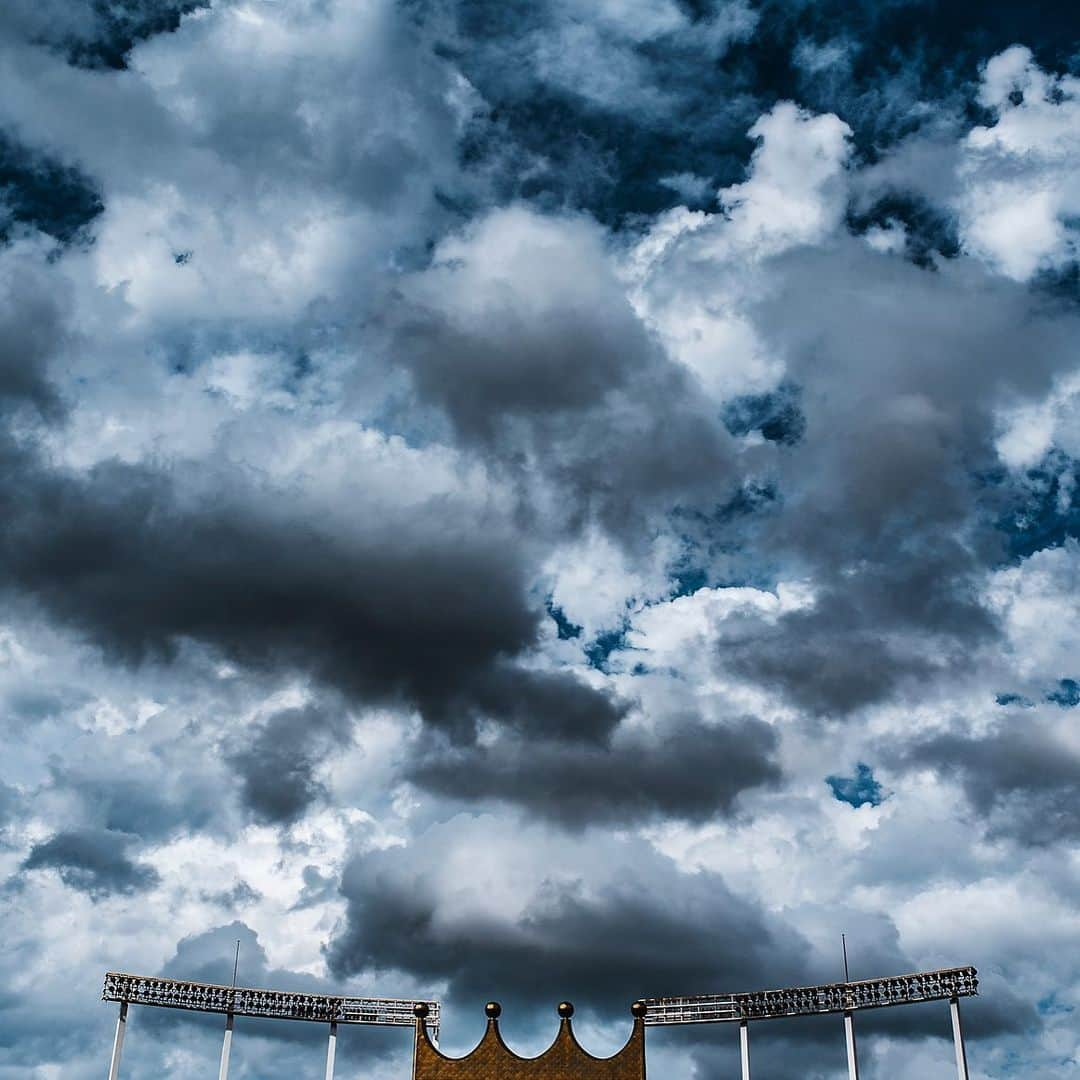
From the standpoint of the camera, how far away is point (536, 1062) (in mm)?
65562

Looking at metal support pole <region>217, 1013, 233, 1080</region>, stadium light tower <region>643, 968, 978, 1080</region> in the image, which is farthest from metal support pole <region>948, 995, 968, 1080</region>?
metal support pole <region>217, 1013, 233, 1080</region>

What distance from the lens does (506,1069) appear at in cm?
6569

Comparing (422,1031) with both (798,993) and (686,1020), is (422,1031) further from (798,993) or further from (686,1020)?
(798,993)

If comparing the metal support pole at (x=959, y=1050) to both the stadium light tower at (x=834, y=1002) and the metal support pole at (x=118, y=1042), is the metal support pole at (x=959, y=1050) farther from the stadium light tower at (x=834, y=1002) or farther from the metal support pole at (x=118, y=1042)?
the metal support pole at (x=118, y=1042)

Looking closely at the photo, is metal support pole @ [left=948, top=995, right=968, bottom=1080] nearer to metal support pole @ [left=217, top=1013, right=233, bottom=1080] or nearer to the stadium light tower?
the stadium light tower

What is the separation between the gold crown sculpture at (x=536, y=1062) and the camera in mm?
65438

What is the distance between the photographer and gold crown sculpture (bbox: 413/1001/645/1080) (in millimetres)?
65438

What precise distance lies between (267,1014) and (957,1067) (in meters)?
34.1

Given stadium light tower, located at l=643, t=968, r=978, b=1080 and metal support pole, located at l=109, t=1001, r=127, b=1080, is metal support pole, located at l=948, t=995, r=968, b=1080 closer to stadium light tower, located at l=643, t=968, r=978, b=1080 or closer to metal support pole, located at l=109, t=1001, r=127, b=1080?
stadium light tower, located at l=643, t=968, r=978, b=1080

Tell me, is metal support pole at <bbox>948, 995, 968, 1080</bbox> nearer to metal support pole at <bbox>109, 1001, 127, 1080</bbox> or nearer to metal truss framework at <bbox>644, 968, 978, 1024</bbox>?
metal truss framework at <bbox>644, 968, 978, 1024</bbox>

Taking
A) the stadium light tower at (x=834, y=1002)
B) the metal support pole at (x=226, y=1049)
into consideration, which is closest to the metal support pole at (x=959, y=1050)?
the stadium light tower at (x=834, y=1002)

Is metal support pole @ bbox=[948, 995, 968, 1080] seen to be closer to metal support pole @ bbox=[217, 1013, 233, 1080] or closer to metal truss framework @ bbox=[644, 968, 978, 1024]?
metal truss framework @ bbox=[644, 968, 978, 1024]

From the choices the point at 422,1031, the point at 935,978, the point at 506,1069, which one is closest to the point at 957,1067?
the point at 935,978

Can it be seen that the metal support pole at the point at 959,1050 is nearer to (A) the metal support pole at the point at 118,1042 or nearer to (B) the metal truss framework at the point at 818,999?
(B) the metal truss framework at the point at 818,999
